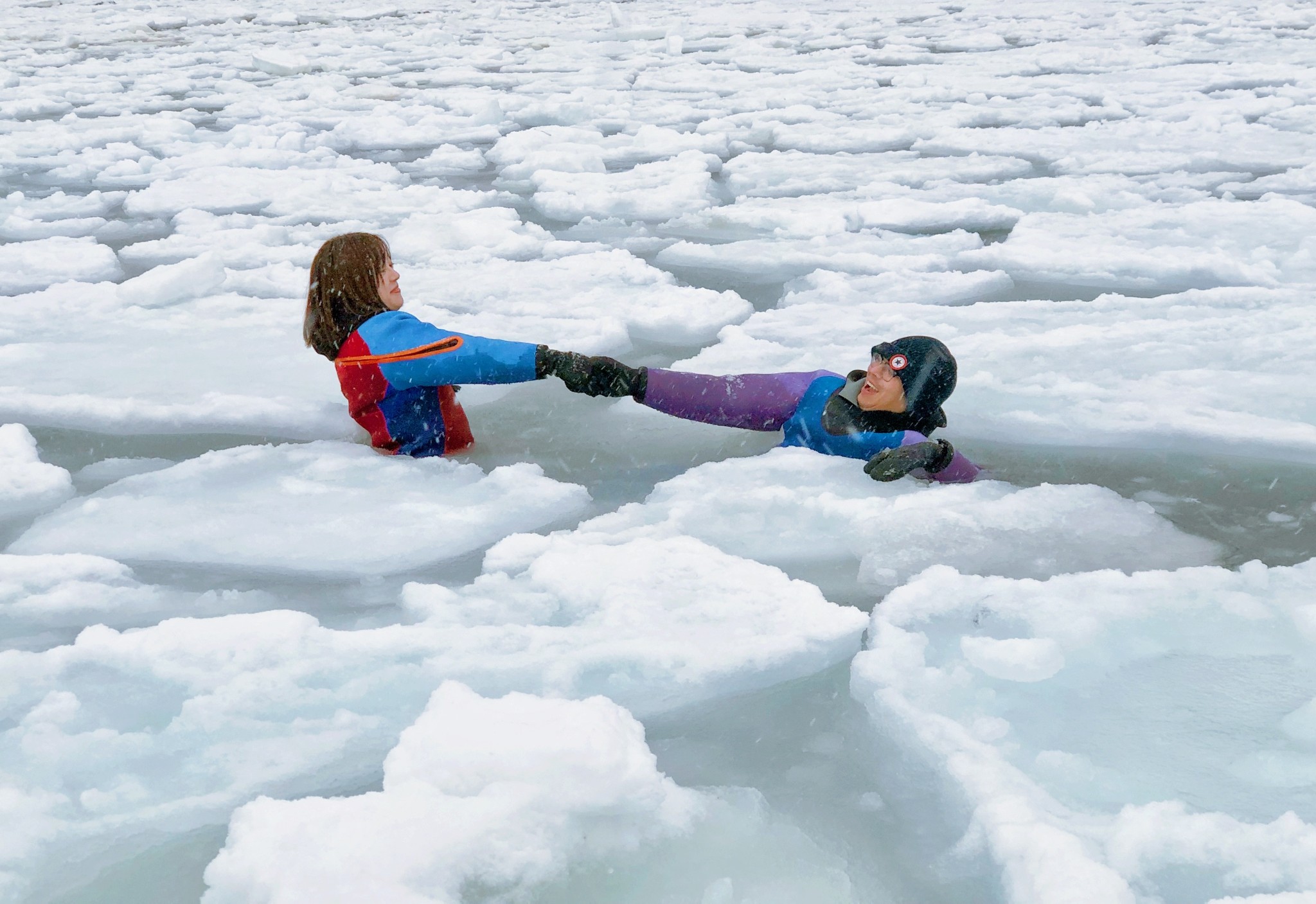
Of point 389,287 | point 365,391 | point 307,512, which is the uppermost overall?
point 389,287

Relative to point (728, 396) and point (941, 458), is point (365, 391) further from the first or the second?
point (941, 458)

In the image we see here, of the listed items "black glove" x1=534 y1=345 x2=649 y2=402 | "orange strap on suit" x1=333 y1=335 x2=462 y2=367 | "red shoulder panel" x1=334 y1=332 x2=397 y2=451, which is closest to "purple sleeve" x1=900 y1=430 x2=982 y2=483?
"black glove" x1=534 y1=345 x2=649 y2=402

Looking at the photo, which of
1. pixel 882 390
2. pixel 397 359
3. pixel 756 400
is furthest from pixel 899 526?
pixel 397 359

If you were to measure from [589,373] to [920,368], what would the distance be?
0.62 m

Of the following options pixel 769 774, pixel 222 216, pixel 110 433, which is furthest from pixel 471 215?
pixel 769 774

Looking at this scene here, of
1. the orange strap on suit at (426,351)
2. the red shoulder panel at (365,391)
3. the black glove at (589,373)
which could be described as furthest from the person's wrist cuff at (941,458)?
the red shoulder panel at (365,391)

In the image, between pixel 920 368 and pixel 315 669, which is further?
pixel 920 368

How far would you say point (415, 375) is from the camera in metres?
Answer: 2.16

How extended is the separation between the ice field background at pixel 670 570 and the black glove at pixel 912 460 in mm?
48

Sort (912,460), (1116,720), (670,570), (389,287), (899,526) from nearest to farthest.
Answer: (1116,720) < (670,570) < (899,526) < (912,460) < (389,287)

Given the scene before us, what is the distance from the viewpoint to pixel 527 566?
1.76 meters

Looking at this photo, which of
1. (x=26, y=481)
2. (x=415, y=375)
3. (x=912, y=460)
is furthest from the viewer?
(x=415, y=375)

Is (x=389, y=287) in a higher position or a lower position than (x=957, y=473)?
higher

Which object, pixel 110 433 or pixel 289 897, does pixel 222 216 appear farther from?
pixel 289 897
